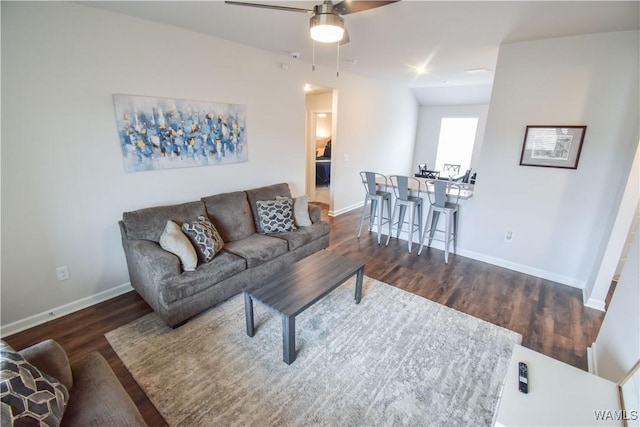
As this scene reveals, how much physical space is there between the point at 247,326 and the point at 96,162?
198cm

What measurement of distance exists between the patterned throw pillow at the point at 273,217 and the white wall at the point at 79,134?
0.60 meters

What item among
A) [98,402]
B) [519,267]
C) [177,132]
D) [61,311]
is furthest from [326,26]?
[519,267]

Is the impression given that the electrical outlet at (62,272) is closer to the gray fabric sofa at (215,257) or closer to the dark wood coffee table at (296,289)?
the gray fabric sofa at (215,257)

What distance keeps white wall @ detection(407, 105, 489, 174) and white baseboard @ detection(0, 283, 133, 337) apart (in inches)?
298

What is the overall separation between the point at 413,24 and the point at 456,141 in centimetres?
595

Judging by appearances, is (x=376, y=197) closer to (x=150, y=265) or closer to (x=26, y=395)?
(x=150, y=265)

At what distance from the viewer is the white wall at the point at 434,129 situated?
7168mm

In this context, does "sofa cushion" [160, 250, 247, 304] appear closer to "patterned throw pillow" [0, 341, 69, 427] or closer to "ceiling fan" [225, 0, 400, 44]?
"patterned throw pillow" [0, 341, 69, 427]

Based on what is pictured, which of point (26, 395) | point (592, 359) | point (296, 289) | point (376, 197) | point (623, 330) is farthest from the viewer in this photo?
point (376, 197)

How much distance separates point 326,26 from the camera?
173 cm

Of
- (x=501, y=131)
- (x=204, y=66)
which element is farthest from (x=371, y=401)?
(x=204, y=66)

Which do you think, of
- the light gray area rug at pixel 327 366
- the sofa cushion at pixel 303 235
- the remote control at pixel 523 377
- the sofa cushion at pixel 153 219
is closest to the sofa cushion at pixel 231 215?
the sofa cushion at pixel 153 219

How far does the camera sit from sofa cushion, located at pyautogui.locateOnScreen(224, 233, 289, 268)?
2.80m

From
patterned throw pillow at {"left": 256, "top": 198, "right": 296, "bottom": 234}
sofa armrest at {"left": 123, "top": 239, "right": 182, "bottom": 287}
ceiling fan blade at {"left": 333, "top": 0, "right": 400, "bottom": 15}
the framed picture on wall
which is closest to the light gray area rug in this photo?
sofa armrest at {"left": 123, "top": 239, "right": 182, "bottom": 287}
